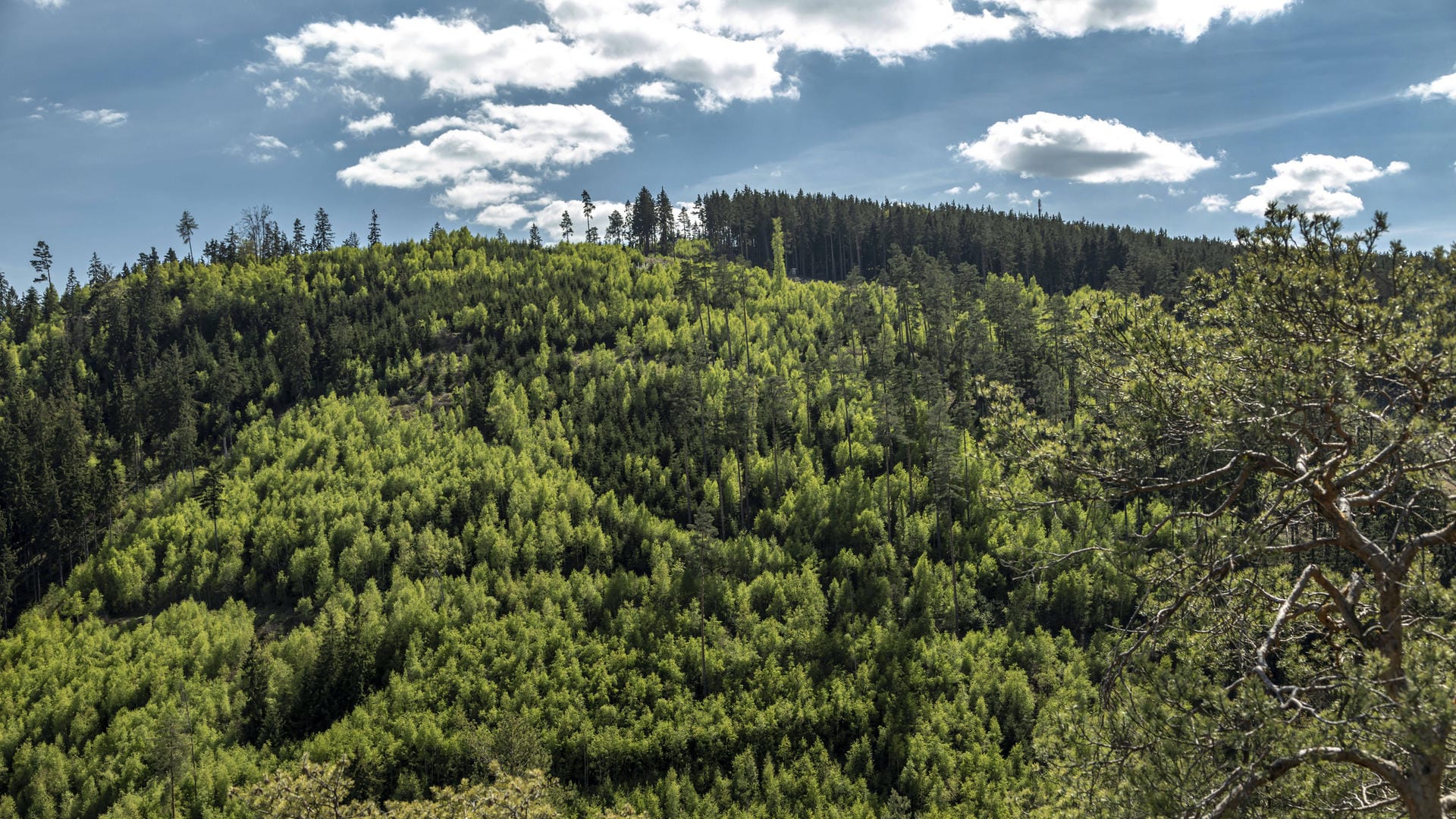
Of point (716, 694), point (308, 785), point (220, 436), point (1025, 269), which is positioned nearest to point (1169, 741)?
point (308, 785)

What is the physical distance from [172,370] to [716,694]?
82435 mm

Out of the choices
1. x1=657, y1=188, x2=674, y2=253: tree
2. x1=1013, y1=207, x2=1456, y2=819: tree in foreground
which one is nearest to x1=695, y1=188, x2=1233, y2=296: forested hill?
x1=657, y1=188, x2=674, y2=253: tree

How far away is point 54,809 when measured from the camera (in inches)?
1606

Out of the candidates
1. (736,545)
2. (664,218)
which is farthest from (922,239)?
(736,545)

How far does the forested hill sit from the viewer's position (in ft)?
458

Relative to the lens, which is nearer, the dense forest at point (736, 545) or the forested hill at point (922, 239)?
the dense forest at point (736, 545)

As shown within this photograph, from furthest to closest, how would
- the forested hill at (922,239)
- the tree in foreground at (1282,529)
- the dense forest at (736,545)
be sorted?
the forested hill at (922,239)
the dense forest at (736,545)
the tree in foreground at (1282,529)

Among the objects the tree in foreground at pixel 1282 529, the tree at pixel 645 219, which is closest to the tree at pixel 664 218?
the tree at pixel 645 219

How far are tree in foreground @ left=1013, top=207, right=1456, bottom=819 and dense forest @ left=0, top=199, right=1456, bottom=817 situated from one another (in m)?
0.07

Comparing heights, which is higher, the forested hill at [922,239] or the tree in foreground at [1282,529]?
the forested hill at [922,239]

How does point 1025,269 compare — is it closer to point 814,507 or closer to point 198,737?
point 814,507

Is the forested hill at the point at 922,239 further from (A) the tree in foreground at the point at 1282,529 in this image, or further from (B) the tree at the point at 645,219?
(A) the tree in foreground at the point at 1282,529

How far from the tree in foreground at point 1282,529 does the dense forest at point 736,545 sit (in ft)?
0.22

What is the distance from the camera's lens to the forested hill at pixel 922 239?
140m
